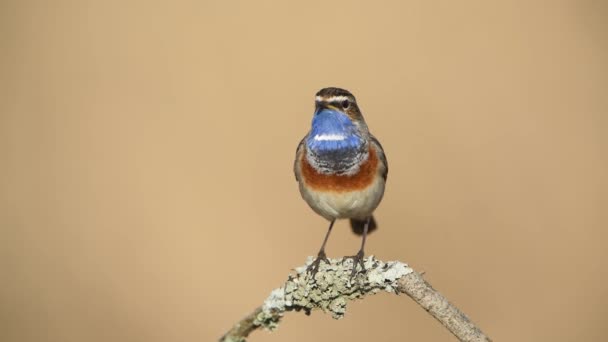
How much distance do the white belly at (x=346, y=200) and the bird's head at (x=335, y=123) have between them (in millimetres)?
164

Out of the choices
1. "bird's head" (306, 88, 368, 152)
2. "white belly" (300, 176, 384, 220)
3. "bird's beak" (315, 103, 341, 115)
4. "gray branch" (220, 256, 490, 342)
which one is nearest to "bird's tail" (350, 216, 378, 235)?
"white belly" (300, 176, 384, 220)

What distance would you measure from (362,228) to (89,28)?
5.96ft

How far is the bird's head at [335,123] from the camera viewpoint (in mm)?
2482

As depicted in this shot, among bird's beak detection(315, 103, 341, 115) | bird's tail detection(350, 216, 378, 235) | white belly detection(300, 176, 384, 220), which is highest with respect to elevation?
bird's beak detection(315, 103, 341, 115)

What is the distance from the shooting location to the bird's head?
8.14 feet

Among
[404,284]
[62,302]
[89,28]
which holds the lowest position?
[404,284]

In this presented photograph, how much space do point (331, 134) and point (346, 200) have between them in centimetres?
25

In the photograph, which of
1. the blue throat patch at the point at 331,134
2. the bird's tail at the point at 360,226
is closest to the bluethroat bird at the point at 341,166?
the blue throat patch at the point at 331,134

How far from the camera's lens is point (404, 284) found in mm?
1540

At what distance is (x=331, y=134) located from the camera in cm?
257

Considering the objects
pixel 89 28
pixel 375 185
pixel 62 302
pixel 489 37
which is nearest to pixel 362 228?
pixel 375 185

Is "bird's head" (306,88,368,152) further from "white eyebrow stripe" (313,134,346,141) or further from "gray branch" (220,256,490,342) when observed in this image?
"gray branch" (220,256,490,342)

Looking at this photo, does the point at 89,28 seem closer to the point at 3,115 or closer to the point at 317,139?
the point at 3,115

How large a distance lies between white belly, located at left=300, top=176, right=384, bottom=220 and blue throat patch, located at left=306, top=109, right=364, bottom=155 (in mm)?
157
